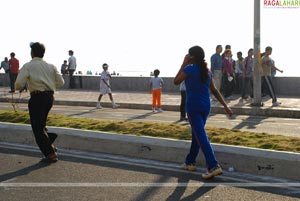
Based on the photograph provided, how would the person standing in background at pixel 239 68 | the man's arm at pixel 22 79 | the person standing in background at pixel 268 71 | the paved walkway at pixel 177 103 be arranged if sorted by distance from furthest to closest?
the person standing in background at pixel 239 68, the person standing in background at pixel 268 71, the paved walkway at pixel 177 103, the man's arm at pixel 22 79

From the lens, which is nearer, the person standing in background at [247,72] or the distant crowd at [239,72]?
the distant crowd at [239,72]

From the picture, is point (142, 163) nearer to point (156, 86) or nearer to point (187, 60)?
point (187, 60)

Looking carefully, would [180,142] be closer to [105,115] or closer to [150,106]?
[105,115]

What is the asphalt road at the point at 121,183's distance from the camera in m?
5.77

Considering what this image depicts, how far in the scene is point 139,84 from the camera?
2477cm

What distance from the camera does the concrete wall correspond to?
1986 centimetres

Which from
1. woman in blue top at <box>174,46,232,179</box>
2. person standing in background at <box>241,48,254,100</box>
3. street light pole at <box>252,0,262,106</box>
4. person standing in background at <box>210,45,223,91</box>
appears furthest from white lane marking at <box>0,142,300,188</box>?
person standing in background at <box>241,48,254,100</box>

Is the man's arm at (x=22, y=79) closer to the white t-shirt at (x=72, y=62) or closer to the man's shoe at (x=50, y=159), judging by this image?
the man's shoe at (x=50, y=159)

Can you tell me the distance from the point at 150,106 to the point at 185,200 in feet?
39.0

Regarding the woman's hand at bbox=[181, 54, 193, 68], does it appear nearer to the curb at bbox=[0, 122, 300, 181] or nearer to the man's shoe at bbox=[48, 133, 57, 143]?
the curb at bbox=[0, 122, 300, 181]

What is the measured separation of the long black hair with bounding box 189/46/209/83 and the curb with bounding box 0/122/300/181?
1.20 m

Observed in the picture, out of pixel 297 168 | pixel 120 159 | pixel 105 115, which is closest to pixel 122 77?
pixel 105 115

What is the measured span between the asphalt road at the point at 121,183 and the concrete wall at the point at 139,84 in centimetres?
1362

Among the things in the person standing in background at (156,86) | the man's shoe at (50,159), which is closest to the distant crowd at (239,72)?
the person standing in background at (156,86)
